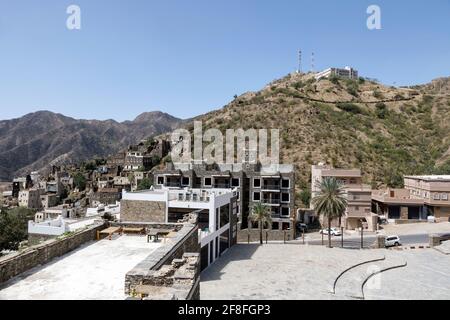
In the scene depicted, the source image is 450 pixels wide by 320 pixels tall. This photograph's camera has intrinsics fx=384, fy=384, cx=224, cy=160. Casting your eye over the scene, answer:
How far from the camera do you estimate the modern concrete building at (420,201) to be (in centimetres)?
4816

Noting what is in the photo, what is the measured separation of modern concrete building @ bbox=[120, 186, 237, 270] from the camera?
27.8 metres

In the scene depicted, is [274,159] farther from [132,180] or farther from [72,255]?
[72,255]

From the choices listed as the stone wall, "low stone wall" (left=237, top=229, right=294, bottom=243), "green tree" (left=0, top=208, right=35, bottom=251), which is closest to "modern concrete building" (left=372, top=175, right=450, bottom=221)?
"low stone wall" (left=237, top=229, right=294, bottom=243)

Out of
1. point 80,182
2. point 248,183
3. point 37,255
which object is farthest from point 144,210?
point 80,182

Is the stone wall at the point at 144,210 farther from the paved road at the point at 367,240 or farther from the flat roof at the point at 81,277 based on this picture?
the paved road at the point at 367,240

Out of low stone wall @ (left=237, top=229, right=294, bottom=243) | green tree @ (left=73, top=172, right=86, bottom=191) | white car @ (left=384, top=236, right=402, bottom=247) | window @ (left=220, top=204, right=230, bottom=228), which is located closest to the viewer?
window @ (left=220, top=204, right=230, bottom=228)

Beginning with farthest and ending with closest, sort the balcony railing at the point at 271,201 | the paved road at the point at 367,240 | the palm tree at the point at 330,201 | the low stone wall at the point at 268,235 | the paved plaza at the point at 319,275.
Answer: the balcony railing at the point at 271,201 → the low stone wall at the point at 268,235 → the paved road at the point at 367,240 → the palm tree at the point at 330,201 → the paved plaza at the point at 319,275

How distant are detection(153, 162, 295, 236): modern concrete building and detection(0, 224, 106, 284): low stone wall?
3424 cm

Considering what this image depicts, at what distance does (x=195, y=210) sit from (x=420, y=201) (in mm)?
33566

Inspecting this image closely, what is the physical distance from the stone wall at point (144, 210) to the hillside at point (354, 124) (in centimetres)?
4217

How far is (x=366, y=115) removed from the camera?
97688mm

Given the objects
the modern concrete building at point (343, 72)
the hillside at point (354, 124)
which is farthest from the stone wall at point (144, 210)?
the modern concrete building at point (343, 72)

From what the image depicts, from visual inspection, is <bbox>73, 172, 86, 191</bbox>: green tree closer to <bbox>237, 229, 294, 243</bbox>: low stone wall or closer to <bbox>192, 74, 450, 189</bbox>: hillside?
<bbox>192, 74, 450, 189</bbox>: hillside

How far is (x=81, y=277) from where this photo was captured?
397 inches
